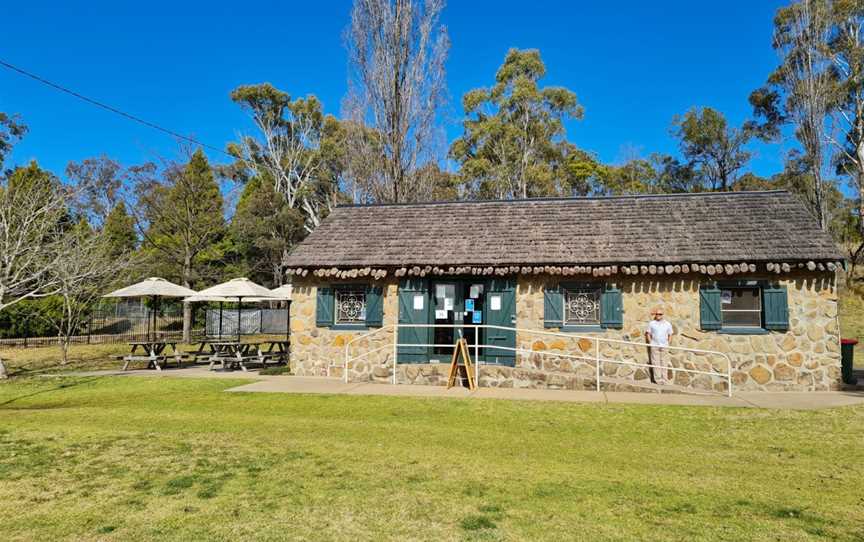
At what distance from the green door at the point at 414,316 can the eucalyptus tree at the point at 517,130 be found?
22781 mm

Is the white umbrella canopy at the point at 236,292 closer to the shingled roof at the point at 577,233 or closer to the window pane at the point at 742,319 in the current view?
the shingled roof at the point at 577,233

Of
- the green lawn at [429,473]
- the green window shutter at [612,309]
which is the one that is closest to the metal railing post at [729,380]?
the green lawn at [429,473]

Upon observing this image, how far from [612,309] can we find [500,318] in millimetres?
2444

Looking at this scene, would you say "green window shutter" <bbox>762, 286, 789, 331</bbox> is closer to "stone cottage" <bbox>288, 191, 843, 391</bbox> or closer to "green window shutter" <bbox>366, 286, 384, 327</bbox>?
"stone cottage" <bbox>288, 191, 843, 391</bbox>

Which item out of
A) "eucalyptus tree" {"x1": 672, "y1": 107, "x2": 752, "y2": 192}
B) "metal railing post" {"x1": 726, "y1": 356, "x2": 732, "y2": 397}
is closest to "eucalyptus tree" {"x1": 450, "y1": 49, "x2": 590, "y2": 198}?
"eucalyptus tree" {"x1": 672, "y1": 107, "x2": 752, "y2": 192}

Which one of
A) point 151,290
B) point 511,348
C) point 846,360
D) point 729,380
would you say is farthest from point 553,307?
point 151,290

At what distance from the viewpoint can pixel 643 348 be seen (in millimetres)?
12891

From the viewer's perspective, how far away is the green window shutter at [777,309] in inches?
486

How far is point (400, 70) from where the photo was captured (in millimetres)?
21703

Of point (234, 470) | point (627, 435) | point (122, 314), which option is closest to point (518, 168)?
point (122, 314)

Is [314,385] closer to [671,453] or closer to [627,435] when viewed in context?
[627,435]

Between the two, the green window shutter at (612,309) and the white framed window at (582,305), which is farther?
the white framed window at (582,305)

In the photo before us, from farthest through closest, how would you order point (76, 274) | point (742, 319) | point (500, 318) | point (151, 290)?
point (76, 274), point (151, 290), point (500, 318), point (742, 319)

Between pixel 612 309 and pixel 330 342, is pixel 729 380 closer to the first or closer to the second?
pixel 612 309
